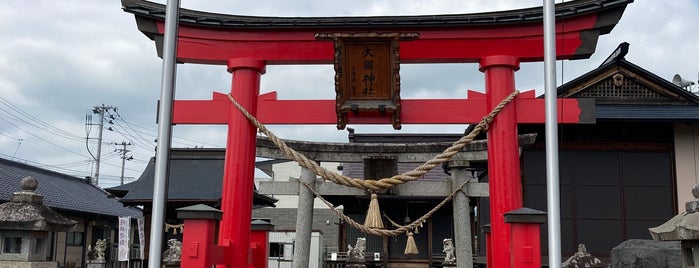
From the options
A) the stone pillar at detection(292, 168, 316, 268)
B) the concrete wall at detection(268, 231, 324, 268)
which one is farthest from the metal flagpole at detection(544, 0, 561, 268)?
the concrete wall at detection(268, 231, 324, 268)

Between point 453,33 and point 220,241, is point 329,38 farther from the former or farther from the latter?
point 220,241

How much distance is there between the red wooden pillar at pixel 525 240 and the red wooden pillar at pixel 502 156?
0.78 m

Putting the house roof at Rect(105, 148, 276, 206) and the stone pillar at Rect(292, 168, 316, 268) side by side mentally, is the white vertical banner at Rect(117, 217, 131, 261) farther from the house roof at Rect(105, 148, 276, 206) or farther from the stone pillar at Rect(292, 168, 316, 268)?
the stone pillar at Rect(292, 168, 316, 268)

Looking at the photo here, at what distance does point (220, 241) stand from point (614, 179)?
8.48 metres

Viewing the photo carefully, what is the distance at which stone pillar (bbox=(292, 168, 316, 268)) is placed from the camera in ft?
38.2

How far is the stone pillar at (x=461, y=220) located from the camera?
37.8ft

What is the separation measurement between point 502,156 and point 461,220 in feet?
14.4

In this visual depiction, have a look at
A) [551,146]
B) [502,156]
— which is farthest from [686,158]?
[551,146]

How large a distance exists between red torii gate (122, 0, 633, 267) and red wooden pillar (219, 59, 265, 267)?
1cm

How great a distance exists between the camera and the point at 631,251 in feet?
27.3

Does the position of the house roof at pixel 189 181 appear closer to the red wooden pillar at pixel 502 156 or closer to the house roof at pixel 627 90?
the house roof at pixel 627 90

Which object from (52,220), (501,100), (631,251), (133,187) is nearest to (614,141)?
(631,251)

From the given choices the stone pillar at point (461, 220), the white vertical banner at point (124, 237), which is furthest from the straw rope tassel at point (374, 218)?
the white vertical banner at point (124, 237)

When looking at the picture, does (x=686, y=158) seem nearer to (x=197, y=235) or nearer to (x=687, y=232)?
(x=687, y=232)
